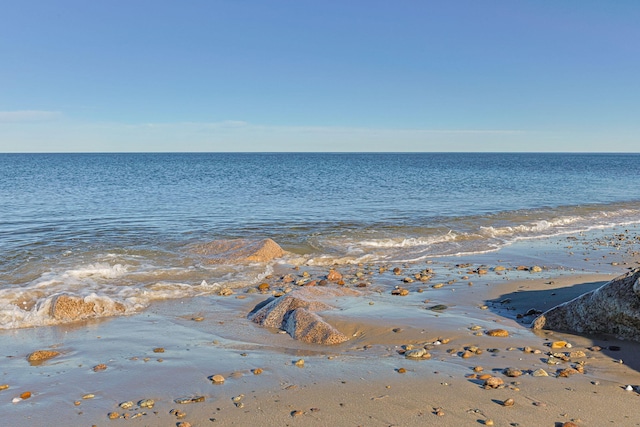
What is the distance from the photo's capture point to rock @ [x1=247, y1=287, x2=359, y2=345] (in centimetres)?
735

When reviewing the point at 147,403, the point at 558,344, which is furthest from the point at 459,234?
the point at 147,403

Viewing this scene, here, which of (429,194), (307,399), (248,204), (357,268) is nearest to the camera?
(307,399)

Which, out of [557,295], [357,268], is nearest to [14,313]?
[357,268]

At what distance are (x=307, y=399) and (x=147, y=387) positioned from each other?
181cm

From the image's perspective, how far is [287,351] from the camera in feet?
22.6

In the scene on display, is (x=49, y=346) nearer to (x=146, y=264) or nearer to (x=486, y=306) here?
(x=146, y=264)

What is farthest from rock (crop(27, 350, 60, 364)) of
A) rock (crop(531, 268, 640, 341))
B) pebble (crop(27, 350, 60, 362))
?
rock (crop(531, 268, 640, 341))

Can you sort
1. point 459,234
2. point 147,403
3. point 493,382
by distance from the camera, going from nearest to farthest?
point 147,403
point 493,382
point 459,234

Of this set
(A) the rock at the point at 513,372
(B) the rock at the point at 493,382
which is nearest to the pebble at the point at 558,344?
(A) the rock at the point at 513,372

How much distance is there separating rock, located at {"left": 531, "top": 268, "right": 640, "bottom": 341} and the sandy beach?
21cm

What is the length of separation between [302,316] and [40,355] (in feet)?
11.7

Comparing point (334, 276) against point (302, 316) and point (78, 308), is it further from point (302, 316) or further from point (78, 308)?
point (78, 308)

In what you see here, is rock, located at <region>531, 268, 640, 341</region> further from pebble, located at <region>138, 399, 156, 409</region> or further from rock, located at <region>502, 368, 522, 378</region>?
pebble, located at <region>138, 399, 156, 409</region>

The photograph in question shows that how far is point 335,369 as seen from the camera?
6066 mm
